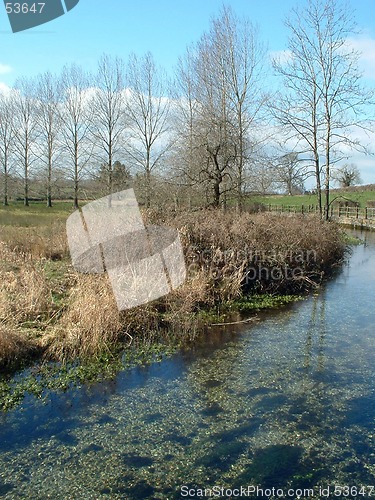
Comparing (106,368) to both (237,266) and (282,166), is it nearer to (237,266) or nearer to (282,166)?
(237,266)

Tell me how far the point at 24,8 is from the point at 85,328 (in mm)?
4580

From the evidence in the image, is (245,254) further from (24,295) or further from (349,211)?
(349,211)

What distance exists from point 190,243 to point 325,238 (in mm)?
5599

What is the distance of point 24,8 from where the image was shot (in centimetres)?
407

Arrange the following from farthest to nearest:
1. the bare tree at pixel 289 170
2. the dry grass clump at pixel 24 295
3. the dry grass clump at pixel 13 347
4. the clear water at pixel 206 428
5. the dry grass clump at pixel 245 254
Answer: the bare tree at pixel 289 170 < the dry grass clump at pixel 245 254 < the dry grass clump at pixel 24 295 < the dry grass clump at pixel 13 347 < the clear water at pixel 206 428

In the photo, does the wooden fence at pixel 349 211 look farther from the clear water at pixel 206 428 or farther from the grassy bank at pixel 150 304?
the clear water at pixel 206 428

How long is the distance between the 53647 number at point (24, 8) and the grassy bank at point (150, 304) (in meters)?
4.30

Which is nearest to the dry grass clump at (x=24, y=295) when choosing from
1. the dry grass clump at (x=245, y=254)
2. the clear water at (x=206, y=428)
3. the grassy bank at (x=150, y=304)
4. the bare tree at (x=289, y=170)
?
the grassy bank at (x=150, y=304)

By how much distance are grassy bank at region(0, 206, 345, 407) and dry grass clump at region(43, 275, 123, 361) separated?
0.02m

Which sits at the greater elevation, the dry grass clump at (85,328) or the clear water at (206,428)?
the dry grass clump at (85,328)

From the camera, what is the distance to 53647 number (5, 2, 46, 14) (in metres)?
3.95

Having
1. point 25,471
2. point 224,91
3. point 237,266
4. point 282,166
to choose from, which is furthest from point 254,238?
point 224,91

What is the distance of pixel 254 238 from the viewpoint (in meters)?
12.0

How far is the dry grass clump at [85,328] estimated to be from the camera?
686 centimetres
